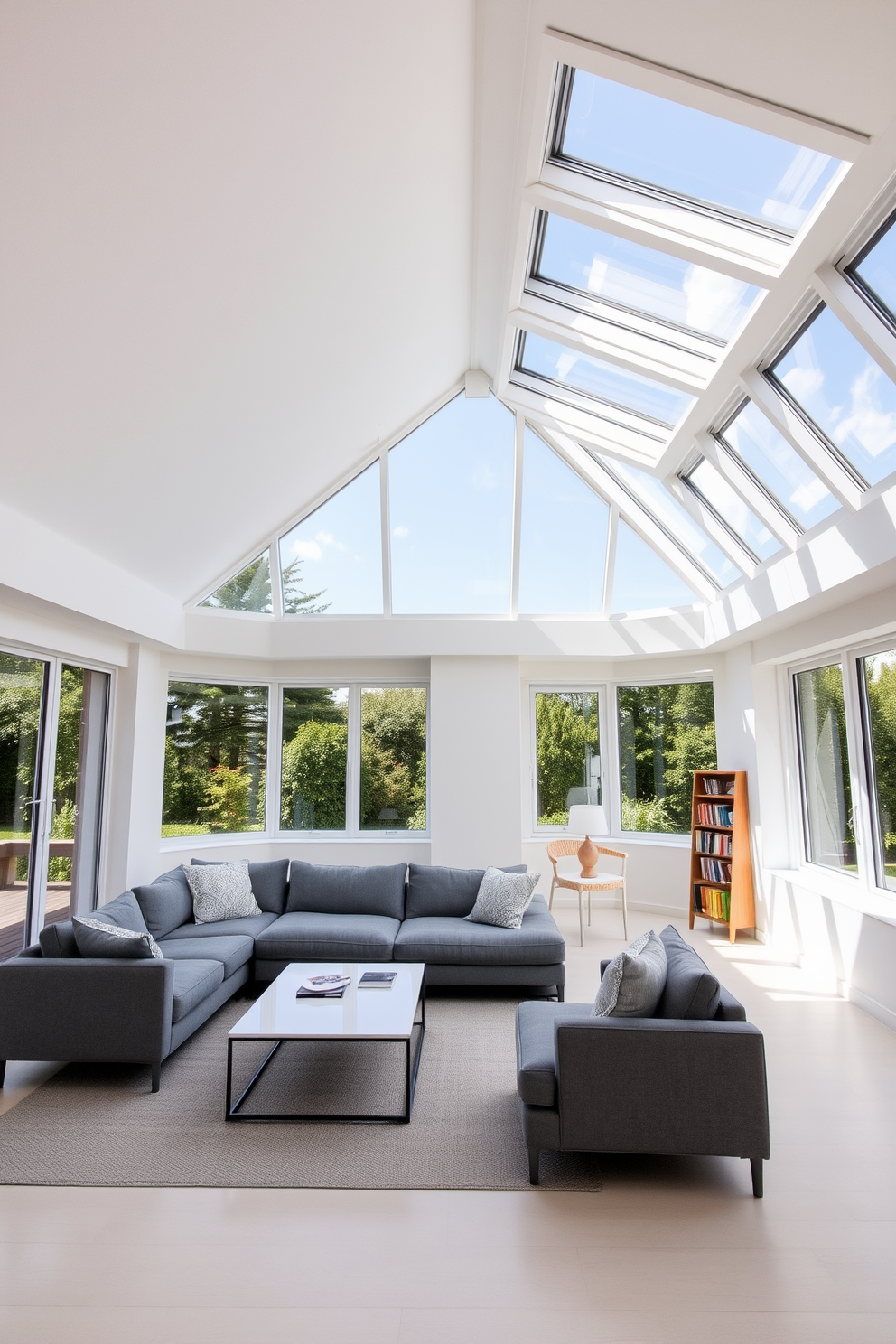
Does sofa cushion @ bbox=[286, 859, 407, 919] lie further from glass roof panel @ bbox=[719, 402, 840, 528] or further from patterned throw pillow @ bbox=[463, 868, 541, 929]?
glass roof panel @ bbox=[719, 402, 840, 528]

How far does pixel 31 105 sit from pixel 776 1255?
182 inches

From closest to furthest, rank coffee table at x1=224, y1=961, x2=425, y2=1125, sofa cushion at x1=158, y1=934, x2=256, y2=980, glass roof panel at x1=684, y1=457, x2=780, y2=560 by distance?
coffee table at x1=224, y1=961, x2=425, y2=1125
sofa cushion at x1=158, y1=934, x2=256, y2=980
glass roof panel at x1=684, y1=457, x2=780, y2=560

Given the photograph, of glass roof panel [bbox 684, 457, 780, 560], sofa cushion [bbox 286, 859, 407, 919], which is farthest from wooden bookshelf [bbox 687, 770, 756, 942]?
sofa cushion [bbox 286, 859, 407, 919]

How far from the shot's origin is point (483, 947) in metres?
5.28

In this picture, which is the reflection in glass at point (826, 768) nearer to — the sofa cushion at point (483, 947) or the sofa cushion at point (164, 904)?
the sofa cushion at point (483, 947)

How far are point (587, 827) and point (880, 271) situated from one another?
4735 mm

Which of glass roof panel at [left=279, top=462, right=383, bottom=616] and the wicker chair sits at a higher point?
glass roof panel at [left=279, top=462, right=383, bottom=616]

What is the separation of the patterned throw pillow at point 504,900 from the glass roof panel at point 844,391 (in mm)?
3482

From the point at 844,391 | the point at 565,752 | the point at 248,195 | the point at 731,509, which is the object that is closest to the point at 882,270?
the point at 844,391

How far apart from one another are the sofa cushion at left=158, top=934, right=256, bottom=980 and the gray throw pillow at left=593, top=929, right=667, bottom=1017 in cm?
261

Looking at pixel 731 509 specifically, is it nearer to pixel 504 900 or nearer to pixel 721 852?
pixel 721 852

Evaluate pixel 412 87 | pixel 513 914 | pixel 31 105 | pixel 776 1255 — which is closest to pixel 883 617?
pixel 513 914

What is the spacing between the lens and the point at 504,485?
763cm

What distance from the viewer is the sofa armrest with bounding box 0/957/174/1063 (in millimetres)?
3873
